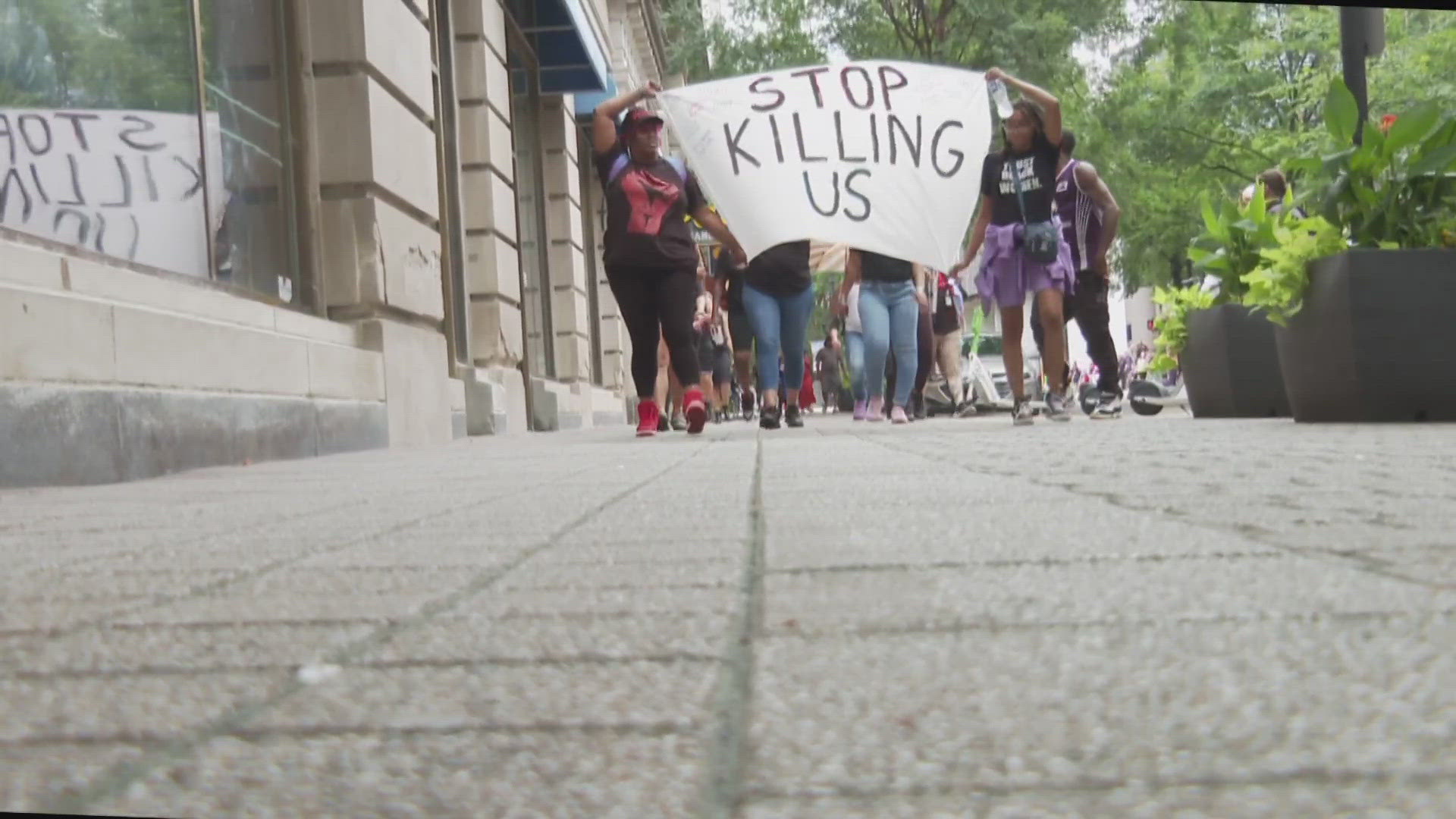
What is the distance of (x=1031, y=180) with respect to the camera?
8.27 meters

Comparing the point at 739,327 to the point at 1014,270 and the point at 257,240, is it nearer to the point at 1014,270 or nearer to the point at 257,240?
the point at 1014,270

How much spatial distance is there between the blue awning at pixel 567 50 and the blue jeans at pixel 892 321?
587 centimetres

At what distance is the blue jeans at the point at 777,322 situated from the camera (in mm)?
9023

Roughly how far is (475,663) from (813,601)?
1.48ft

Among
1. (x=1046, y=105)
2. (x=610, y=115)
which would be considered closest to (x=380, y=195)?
(x=610, y=115)

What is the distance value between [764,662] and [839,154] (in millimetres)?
7923

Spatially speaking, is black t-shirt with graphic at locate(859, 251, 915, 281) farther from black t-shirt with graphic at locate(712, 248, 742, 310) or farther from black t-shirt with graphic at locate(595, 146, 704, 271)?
black t-shirt with graphic at locate(595, 146, 704, 271)

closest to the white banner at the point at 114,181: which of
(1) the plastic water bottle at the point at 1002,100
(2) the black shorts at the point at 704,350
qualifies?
(1) the plastic water bottle at the point at 1002,100

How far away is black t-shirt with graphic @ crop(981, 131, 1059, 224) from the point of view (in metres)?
8.26

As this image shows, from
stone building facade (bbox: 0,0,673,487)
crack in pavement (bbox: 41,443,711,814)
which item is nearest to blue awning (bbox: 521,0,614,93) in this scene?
stone building facade (bbox: 0,0,673,487)

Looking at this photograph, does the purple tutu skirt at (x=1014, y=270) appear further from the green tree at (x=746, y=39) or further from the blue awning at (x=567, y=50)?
the green tree at (x=746, y=39)

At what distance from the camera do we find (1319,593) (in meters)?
1.57

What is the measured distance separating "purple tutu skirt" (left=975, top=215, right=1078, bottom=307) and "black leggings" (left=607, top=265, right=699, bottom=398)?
176 cm

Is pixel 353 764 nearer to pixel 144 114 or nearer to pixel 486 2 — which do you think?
pixel 144 114
